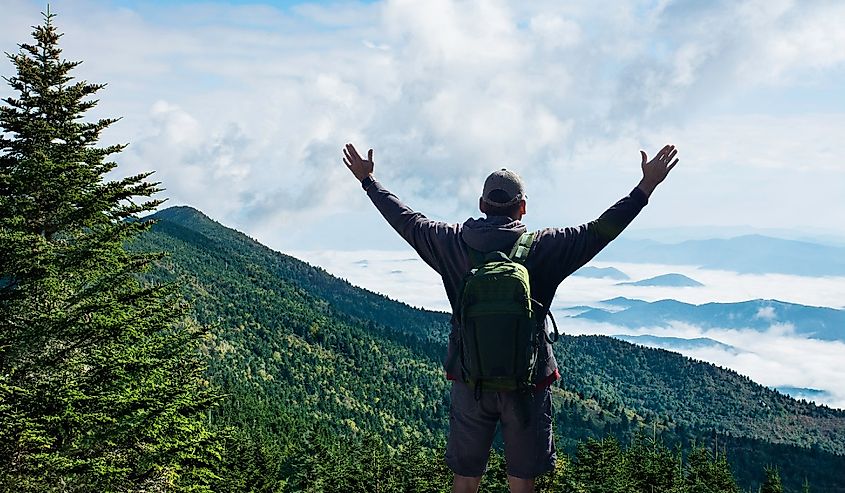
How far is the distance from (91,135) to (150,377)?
20.4ft

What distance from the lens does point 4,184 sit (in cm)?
1608

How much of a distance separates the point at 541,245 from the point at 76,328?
13.4m

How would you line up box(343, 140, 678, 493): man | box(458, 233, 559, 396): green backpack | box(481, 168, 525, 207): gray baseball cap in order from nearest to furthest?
box(458, 233, 559, 396): green backpack
box(343, 140, 678, 493): man
box(481, 168, 525, 207): gray baseball cap

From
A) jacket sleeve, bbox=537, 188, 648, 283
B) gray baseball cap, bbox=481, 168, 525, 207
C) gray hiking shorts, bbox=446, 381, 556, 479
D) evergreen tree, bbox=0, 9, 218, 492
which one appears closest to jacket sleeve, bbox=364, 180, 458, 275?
gray baseball cap, bbox=481, 168, 525, 207

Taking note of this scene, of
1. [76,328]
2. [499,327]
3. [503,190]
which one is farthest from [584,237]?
[76,328]

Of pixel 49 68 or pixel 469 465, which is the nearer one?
pixel 469 465

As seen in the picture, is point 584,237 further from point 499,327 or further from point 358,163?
point 358,163

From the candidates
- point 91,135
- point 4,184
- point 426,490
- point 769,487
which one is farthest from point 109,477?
point 769,487

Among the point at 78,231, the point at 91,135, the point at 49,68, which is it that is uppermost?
the point at 49,68

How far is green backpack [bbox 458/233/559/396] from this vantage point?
5.39 metres

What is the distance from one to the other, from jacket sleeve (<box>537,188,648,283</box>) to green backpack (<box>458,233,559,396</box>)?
0.39 meters

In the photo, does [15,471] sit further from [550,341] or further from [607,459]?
[607,459]

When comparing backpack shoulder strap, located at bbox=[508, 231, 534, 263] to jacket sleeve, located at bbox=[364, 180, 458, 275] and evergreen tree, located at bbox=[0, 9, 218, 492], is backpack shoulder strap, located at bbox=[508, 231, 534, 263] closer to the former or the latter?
jacket sleeve, located at bbox=[364, 180, 458, 275]

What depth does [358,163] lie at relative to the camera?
268 inches
